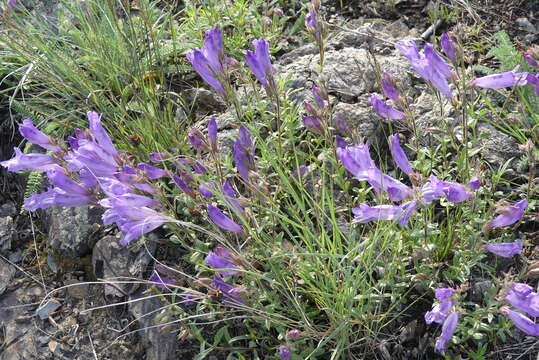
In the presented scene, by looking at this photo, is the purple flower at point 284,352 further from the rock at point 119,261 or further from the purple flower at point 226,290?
the rock at point 119,261

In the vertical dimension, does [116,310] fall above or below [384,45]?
below

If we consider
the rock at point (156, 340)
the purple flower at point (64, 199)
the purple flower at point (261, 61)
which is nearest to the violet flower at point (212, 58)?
A: the purple flower at point (261, 61)

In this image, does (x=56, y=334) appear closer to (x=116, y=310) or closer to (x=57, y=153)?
(x=116, y=310)

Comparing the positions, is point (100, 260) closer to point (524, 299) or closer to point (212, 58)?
point (212, 58)

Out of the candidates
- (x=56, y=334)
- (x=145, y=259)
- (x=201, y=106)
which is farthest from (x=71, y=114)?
(x=56, y=334)

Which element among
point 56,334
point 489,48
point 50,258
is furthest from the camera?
point 489,48

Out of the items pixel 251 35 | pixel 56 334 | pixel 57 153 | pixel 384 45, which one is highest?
pixel 57 153
